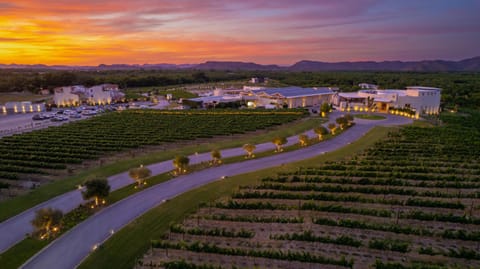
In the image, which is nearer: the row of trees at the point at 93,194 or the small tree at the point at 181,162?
the row of trees at the point at 93,194

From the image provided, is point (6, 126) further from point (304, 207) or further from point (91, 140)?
point (304, 207)

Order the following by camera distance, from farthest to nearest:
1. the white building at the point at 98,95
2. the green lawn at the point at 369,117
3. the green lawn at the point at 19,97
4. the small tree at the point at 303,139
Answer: the green lawn at the point at 19,97 → the white building at the point at 98,95 → the green lawn at the point at 369,117 → the small tree at the point at 303,139

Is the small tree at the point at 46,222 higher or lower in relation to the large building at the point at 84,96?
lower

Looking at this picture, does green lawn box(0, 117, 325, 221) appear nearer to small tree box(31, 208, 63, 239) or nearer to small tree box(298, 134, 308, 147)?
small tree box(31, 208, 63, 239)

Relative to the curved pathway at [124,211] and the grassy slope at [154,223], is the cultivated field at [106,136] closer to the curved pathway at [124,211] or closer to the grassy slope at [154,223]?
the curved pathway at [124,211]

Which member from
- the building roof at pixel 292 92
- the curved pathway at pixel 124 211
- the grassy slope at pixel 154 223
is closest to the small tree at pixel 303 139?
the curved pathway at pixel 124 211

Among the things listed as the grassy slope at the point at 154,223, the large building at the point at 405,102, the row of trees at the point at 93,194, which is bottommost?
the grassy slope at the point at 154,223

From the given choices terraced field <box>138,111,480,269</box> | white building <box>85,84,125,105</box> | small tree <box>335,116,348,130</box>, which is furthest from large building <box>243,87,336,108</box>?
terraced field <box>138,111,480,269</box>

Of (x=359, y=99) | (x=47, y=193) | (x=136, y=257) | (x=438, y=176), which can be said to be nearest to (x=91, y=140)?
(x=47, y=193)

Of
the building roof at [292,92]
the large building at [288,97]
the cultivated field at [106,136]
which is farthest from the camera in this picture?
the building roof at [292,92]
